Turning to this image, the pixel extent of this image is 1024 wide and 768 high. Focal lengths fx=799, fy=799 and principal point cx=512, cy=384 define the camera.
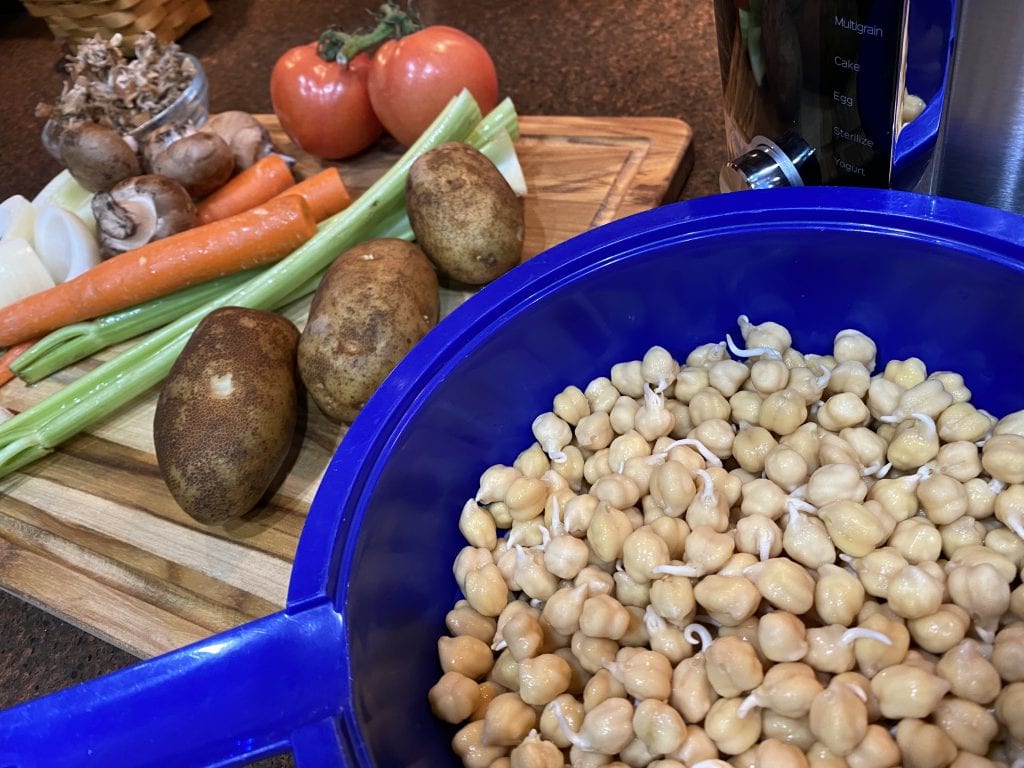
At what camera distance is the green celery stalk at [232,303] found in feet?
3.86

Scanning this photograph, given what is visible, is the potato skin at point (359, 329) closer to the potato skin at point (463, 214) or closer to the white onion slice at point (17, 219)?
the potato skin at point (463, 214)

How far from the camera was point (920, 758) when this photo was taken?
61 cm

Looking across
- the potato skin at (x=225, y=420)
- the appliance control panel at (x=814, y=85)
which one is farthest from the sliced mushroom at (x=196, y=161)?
the appliance control panel at (x=814, y=85)

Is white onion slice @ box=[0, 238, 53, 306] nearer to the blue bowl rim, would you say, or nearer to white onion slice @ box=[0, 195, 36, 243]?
white onion slice @ box=[0, 195, 36, 243]

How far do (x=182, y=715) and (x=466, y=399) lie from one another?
38 centimetres

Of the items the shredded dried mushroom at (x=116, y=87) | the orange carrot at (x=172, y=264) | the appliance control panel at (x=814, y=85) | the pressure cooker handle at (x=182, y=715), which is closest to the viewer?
the pressure cooker handle at (x=182, y=715)

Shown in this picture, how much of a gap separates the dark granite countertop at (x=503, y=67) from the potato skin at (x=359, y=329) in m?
0.44

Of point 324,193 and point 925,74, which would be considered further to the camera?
point 324,193

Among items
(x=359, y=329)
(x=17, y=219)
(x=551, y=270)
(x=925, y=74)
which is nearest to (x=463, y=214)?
(x=359, y=329)

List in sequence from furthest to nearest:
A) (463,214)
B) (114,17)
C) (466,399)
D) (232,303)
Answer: (114,17) < (232,303) < (463,214) < (466,399)

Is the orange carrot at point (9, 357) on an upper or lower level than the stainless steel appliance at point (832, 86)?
lower

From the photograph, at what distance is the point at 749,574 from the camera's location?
709mm

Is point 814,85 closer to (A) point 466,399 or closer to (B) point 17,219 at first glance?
(A) point 466,399

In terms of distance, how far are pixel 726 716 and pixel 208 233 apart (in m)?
1.09
